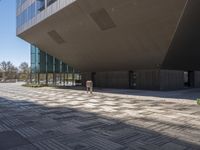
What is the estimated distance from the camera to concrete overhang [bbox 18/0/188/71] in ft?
66.8

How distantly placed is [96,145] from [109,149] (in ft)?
1.61

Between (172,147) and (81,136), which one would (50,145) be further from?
(172,147)

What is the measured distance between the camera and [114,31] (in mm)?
24797

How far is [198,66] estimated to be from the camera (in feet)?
108

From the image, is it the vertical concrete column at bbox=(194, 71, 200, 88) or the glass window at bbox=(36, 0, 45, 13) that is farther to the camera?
the vertical concrete column at bbox=(194, 71, 200, 88)

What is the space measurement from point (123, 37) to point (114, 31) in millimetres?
1219

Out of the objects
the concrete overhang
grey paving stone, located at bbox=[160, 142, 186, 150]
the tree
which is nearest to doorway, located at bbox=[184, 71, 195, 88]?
the concrete overhang

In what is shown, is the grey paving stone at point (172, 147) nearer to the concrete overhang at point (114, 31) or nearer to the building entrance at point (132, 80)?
the concrete overhang at point (114, 31)

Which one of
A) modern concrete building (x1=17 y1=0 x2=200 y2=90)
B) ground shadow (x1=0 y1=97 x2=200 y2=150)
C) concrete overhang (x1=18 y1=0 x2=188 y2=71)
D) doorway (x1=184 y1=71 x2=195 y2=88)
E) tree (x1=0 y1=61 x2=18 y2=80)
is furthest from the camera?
tree (x1=0 y1=61 x2=18 y2=80)

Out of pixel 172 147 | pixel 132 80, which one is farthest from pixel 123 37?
pixel 172 147

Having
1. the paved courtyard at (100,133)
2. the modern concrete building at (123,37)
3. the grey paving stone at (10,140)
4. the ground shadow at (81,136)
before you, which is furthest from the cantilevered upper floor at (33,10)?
the grey paving stone at (10,140)

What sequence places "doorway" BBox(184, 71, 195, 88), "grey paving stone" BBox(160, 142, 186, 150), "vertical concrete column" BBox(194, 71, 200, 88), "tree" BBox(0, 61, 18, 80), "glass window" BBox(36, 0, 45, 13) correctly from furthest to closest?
"tree" BBox(0, 61, 18, 80)
"vertical concrete column" BBox(194, 71, 200, 88)
"doorway" BBox(184, 71, 195, 88)
"glass window" BBox(36, 0, 45, 13)
"grey paving stone" BBox(160, 142, 186, 150)

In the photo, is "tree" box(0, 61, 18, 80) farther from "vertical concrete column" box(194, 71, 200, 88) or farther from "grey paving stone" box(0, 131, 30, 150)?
"grey paving stone" box(0, 131, 30, 150)

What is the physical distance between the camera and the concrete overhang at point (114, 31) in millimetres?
20359
